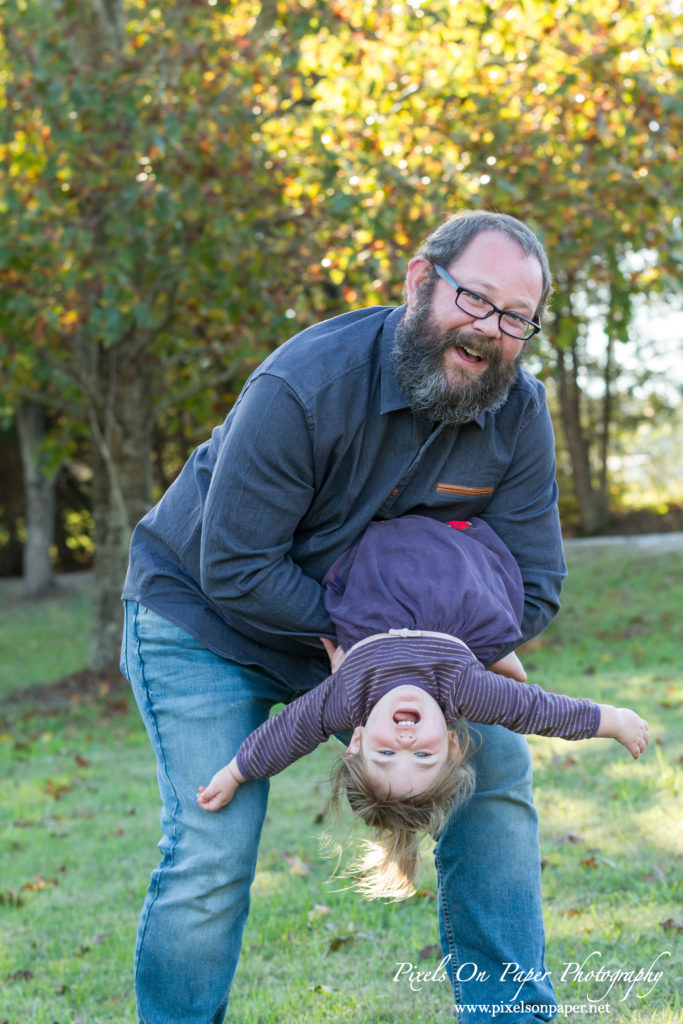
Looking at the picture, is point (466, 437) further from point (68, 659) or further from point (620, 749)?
point (68, 659)

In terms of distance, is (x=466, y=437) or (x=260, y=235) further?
(x=260, y=235)

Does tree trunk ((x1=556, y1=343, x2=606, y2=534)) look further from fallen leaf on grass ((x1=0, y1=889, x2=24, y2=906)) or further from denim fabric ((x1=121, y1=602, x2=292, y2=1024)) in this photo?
denim fabric ((x1=121, y1=602, x2=292, y2=1024))

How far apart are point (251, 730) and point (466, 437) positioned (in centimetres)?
103

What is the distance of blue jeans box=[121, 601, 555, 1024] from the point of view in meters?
2.73

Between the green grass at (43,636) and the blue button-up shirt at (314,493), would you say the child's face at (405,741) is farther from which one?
the green grass at (43,636)

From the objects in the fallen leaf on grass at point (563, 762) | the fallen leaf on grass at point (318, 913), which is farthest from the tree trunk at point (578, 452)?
the fallen leaf on grass at point (318, 913)

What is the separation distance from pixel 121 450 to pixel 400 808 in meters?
8.23

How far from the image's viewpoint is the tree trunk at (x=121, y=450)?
1046 centimetres

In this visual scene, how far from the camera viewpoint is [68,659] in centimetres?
1401

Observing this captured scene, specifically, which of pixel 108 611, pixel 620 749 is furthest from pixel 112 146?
pixel 620 749

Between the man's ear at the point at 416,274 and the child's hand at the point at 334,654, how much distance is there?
0.96m

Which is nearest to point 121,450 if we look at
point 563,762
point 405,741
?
point 563,762

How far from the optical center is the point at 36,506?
61.6 feet

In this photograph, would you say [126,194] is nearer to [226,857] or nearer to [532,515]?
[532,515]
